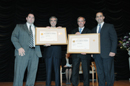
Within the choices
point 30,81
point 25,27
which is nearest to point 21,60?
point 30,81

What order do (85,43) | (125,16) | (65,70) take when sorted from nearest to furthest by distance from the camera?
(85,43), (65,70), (125,16)

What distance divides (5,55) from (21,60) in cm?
288

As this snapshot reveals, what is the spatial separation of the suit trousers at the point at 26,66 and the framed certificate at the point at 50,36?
335mm

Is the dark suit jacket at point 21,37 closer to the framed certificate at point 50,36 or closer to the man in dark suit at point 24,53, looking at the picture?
the man in dark suit at point 24,53

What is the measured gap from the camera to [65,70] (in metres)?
4.93

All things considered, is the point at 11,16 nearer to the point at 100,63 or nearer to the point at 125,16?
the point at 100,63

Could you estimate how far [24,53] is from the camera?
273cm

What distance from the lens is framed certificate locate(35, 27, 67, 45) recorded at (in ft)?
9.34

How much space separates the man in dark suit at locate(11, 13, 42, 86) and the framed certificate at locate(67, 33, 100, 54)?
80cm

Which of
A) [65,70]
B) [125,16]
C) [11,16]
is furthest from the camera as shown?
[125,16]

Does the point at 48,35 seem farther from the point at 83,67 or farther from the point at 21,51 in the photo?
the point at 83,67

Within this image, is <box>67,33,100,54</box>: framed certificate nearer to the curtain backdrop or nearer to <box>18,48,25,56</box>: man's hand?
<box>18,48,25,56</box>: man's hand

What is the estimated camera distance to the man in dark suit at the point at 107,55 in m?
2.77

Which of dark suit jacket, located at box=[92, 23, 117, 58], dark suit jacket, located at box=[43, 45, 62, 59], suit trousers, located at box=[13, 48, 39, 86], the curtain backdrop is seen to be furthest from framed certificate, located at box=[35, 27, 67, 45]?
the curtain backdrop
